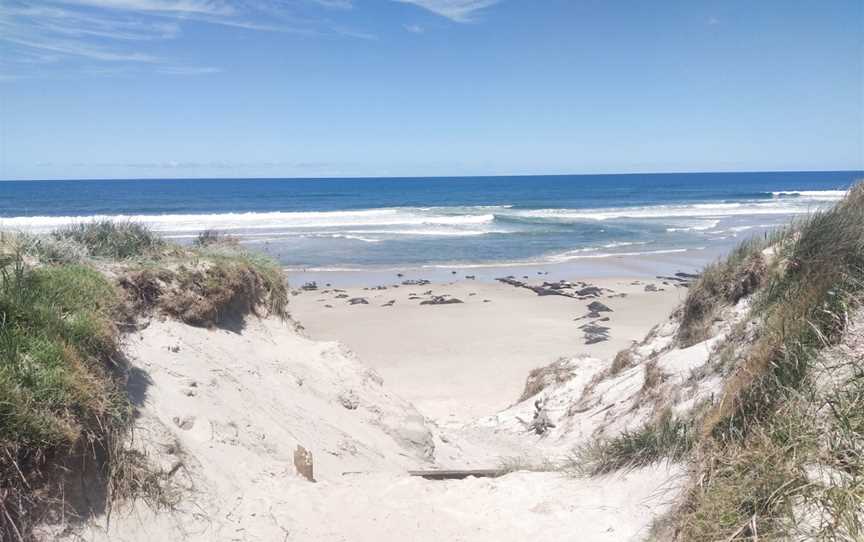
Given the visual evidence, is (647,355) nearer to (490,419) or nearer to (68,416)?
(490,419)

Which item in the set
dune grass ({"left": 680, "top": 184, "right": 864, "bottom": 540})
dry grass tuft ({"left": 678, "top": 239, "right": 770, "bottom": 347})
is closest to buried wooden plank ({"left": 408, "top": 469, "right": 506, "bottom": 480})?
dune grass ({"left": 680, "top": 184, "right": 864, "bottom": 540})

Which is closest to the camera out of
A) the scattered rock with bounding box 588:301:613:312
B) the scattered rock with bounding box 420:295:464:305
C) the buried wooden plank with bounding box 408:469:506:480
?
the buried wooden plank with bounding box 408:469:506:480

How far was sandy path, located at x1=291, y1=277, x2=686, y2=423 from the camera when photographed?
41.1ft

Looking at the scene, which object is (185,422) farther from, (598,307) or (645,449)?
(598,307)

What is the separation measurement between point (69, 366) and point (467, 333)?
1266 centimetres

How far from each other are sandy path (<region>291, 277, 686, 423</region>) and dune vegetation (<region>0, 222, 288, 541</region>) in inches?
230

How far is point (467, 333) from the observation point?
54.2ft

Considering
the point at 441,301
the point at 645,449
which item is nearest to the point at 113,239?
the point at 645,449

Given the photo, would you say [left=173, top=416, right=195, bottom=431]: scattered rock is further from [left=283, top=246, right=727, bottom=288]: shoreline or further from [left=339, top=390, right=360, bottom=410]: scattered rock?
[left=283, top=246, right=727, bottom=288]: shoreline

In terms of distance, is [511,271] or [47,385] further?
[511,271]

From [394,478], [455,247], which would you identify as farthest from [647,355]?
[455,247]

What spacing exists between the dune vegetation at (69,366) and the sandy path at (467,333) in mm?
5850

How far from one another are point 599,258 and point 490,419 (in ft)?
70.2

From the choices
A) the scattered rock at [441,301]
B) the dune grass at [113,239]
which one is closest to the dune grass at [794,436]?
the dune grass at [113,239]
